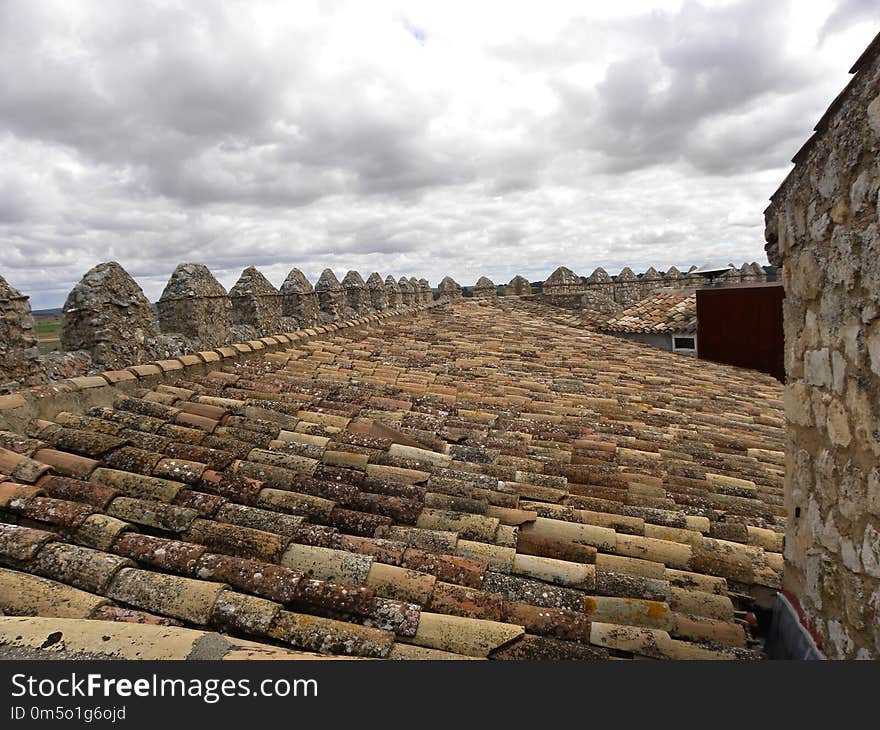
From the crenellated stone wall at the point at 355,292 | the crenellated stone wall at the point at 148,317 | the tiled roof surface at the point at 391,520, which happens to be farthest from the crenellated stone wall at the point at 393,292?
the tiled roof surface at the point at 391,520

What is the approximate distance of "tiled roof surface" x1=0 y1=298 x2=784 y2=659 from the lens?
2432mm

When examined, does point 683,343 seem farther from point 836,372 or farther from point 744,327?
point 836,372

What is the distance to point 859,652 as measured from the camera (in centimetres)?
204

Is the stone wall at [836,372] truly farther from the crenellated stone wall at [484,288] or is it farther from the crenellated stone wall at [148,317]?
the crenellated stone wall at [484,288]

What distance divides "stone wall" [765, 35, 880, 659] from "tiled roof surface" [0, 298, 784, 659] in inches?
24.4

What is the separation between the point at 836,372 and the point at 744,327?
11.3 meters

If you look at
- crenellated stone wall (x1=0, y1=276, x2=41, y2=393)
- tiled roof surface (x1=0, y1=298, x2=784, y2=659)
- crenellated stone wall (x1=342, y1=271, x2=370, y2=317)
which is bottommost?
tiled roof surface (x1=0, y1=298, x2=784, y2=659)

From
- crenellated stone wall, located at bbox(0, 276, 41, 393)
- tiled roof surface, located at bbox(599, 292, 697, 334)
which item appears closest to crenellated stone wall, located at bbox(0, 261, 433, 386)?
crenellated stone wall, located at bbox(0, 276, 41, 393)

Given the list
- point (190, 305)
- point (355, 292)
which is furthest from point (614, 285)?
point (190, 305)

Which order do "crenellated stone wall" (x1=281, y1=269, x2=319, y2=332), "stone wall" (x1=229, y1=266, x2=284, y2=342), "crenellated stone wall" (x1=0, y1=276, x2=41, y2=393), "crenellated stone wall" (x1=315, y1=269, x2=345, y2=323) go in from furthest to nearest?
"crenellated stone wall" (x1=315, y1=269, x2=345, y2=323), "crenellated stone wall" (x1=281, y1=269, x2=319, y2=332), "stone wall" (x1=229, y1=266, x2=284, y2=342), "crenellated stone wall" (x1=0, y1=276, x2=41, y2=393)

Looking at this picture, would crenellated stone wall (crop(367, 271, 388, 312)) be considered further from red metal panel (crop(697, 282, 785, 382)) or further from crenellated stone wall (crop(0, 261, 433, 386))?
red metal panel (crop(697, 282, 785, 382))

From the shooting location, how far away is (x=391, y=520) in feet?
11.2

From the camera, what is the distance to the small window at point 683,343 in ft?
46.0

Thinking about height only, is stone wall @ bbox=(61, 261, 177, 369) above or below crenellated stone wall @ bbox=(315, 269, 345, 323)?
below
